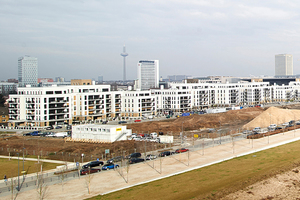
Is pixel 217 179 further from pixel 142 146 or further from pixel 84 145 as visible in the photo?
pixel 84 145

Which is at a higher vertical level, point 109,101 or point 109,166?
point 109,101

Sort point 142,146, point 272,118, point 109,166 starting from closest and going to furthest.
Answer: point 109,166
point 142,146
point 272,118

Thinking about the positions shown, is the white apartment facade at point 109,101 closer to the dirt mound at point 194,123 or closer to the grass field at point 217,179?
the dirt mound at point 194,123

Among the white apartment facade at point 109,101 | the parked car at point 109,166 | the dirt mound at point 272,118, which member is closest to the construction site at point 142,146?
the dirt mound at point 272,118

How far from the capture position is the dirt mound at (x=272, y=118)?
65.9m

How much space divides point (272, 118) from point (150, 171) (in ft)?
139

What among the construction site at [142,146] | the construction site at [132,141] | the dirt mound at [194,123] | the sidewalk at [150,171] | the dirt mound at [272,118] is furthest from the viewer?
the dirt mound at [272,118]

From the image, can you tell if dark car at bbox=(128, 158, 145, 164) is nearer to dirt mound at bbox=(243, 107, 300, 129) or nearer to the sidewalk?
the sidewalk

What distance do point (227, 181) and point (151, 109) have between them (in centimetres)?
5838

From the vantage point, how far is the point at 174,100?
3738 inches

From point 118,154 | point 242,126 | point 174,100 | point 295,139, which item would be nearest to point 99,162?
point 118,154

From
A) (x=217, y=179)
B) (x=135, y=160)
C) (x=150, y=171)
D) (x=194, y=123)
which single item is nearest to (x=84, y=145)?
(x=135, y=160)

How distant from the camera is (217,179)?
31188 mm

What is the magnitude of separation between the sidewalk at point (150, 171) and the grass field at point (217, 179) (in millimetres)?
1265
